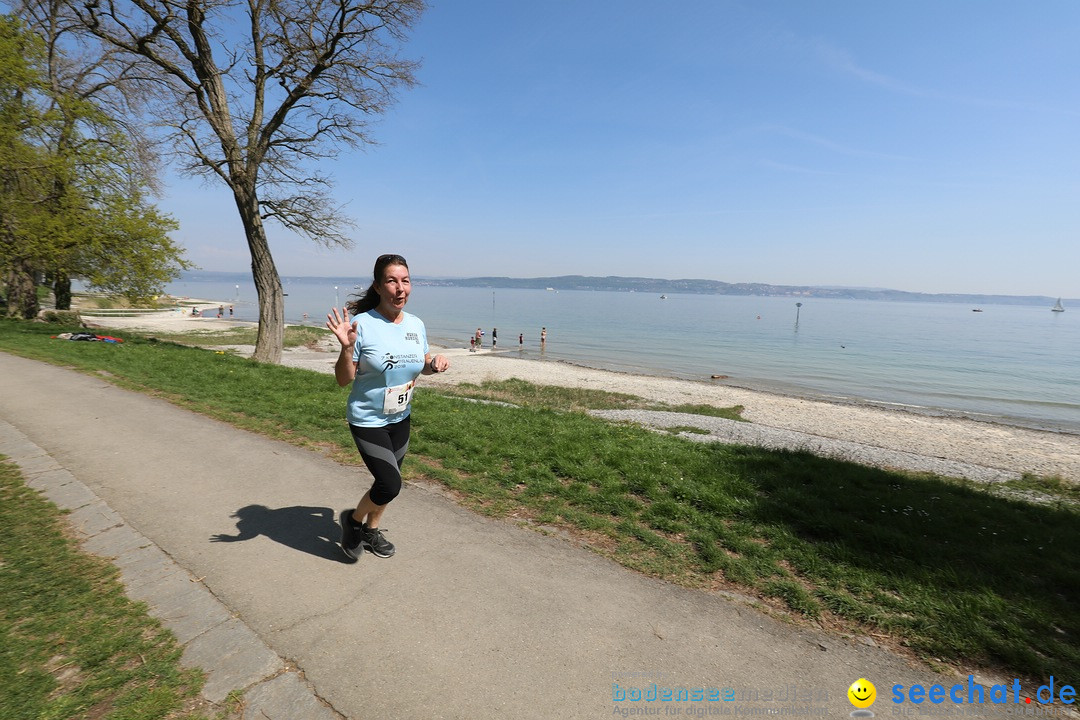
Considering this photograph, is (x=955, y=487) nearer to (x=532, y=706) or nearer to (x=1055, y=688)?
(x=1055, y=688)

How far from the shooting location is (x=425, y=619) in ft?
10.2

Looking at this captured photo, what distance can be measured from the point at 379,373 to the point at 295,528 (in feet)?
6.06

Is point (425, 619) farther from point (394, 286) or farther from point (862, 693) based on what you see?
point (862, 693)

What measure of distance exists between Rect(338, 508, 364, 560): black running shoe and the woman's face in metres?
1.60

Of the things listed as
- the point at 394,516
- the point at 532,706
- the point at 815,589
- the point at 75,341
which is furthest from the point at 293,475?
the point at 75,341

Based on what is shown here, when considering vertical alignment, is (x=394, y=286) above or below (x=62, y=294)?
above

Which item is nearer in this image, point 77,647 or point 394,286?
point 77,647

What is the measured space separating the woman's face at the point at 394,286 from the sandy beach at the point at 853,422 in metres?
10.8

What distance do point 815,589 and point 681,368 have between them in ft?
98.3

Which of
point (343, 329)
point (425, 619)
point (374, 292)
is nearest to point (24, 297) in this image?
point (374, 292)

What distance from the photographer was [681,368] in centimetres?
3266

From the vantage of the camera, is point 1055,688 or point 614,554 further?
point 614,554

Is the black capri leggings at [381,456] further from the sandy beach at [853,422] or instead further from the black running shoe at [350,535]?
the sandy beach at [853,422]

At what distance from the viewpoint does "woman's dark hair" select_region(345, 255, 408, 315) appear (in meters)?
3.62
